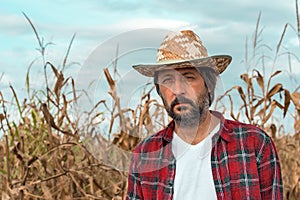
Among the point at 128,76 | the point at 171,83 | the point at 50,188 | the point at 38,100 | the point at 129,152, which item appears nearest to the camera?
the point at 171,83

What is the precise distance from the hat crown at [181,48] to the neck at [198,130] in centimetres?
18

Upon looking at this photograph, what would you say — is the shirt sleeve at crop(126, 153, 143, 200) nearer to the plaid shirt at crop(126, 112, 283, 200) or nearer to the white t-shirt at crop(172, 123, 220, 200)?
the plaid shirt at crop(126, 112, 283, 200)

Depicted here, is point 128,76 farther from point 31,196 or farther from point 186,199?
point 31,196

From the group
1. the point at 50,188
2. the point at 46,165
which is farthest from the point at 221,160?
the point at 50,188

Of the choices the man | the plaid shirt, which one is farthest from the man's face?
the plaid shirt

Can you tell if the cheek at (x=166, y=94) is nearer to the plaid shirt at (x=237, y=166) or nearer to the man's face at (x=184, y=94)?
the man's face at (x=184, y=94)

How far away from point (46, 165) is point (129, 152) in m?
0.39

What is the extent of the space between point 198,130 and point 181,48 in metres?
0.25

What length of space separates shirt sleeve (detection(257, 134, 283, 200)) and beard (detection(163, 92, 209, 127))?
0.21 meters

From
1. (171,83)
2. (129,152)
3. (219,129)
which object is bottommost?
(129,152)

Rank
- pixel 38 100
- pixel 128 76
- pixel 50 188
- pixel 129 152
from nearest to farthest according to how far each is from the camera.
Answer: pixel 128 76 < pixel 129 152 < pixel 50 188 < pixel 38 100

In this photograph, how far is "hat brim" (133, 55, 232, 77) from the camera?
1.92 m

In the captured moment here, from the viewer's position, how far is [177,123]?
200 cm

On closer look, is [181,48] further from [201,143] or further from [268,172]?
[268,172]
